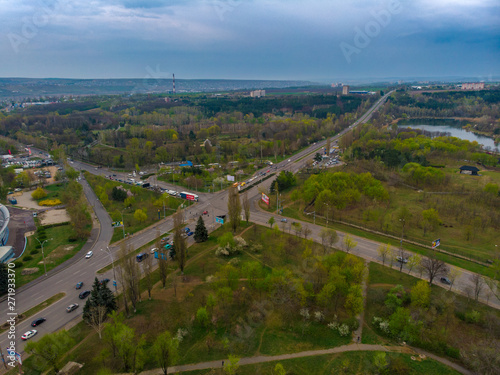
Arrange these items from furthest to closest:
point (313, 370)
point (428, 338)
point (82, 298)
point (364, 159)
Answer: point (364, 159)
point (82, 298)
point (428, 338)
point (313, 370)

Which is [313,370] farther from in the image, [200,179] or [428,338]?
[200,179]

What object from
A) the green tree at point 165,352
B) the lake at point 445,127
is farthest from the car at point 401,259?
the lake at point 445,127

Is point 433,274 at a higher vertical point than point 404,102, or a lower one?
lower

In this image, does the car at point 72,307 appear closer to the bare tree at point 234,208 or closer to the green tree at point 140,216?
the green tree at point 140,216

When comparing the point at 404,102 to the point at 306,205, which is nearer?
the point at 306,205

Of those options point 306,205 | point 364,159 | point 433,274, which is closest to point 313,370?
point 433,274

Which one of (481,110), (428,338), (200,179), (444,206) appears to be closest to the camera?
(428,338)

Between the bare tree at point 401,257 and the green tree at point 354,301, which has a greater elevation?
the green tree at point 354,301

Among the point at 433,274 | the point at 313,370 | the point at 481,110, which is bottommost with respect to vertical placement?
the point at 313,370
